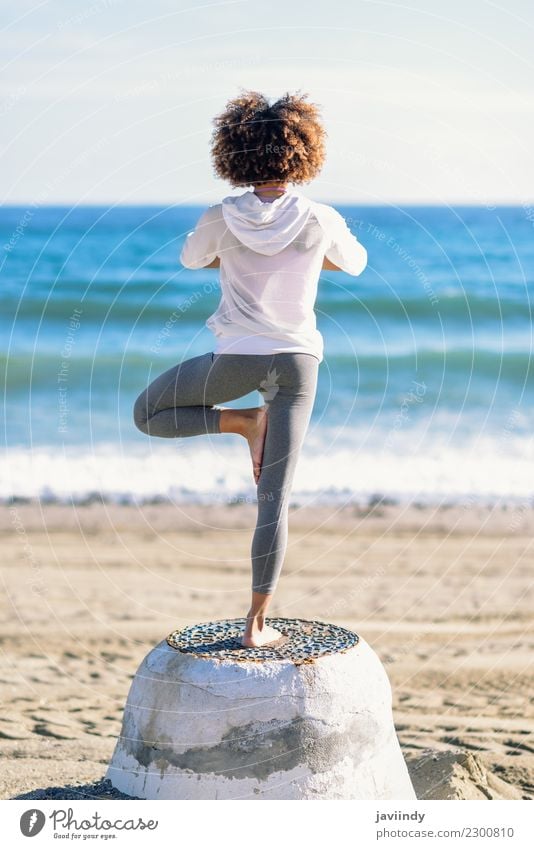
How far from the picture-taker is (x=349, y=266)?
5660 mm

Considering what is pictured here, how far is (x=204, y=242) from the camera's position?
18.0 feet

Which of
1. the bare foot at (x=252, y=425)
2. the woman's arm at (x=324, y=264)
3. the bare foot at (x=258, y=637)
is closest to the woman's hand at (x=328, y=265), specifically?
the woman's arm at (x=324, y=264)

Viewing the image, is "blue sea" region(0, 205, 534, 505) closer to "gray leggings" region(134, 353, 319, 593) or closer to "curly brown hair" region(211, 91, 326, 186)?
"gray leggings" region(134, 353, 319, 593)

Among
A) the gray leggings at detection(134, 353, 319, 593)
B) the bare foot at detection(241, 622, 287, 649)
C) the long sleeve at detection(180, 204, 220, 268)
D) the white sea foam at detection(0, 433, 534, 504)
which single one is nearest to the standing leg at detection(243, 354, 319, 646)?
the gray leggings at detection(134, 353, 319, 593)

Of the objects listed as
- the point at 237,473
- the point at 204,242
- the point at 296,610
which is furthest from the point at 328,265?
the point at 237,473

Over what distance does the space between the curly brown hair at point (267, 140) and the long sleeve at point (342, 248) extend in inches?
10.0

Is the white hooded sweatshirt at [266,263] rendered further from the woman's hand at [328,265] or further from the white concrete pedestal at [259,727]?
the white concrete pedestal at [259,727]

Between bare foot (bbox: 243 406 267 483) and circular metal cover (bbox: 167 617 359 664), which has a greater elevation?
bare foot (bbox: 243 406 267 483)

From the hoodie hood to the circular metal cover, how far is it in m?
1.78

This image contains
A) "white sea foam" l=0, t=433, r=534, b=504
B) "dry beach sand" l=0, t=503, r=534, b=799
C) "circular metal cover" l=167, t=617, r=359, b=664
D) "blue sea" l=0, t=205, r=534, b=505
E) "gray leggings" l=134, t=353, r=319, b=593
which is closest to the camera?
"gray leggings" l=134, t=353, r=319, b=593

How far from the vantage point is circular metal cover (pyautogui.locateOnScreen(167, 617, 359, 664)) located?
556 cm

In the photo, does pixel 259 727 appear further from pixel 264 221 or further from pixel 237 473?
pixel 237 473

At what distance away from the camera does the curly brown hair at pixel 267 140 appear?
5.41m

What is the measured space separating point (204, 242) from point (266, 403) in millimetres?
769
